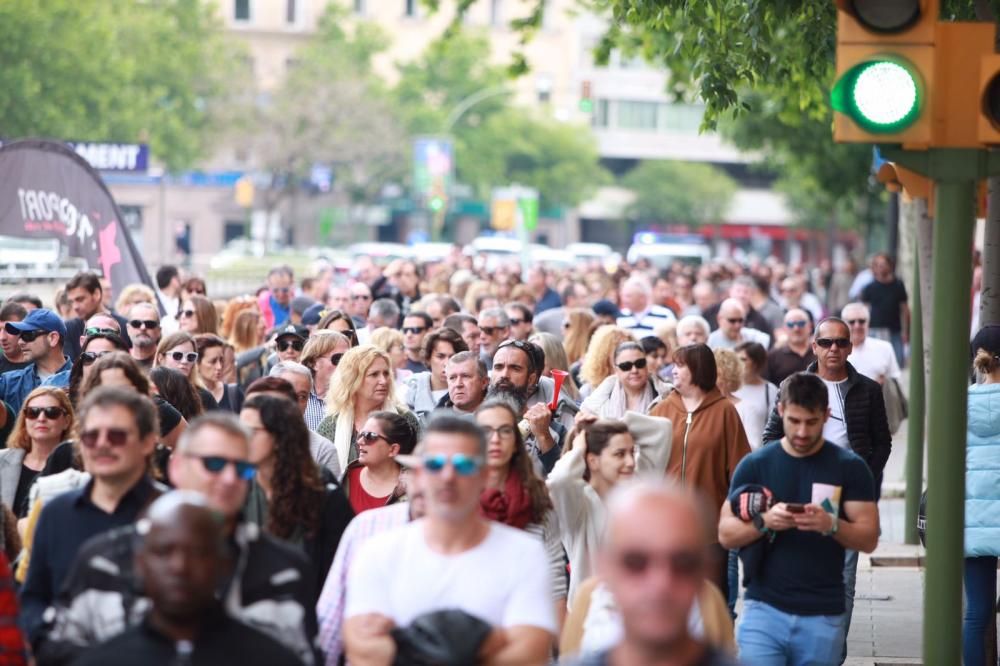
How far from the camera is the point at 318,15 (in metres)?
91.4

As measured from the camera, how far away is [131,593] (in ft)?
17.0

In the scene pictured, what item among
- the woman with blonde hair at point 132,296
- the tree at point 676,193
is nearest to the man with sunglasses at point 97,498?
the woman with blonde hair at point 132,296

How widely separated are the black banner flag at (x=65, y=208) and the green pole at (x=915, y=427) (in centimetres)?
763

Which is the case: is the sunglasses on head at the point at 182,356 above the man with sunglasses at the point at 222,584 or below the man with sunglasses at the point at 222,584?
above

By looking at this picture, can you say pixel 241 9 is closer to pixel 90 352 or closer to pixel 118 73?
pixel 118 73

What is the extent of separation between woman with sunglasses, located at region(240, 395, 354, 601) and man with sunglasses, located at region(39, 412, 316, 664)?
121 cm

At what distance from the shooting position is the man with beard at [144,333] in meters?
12.8

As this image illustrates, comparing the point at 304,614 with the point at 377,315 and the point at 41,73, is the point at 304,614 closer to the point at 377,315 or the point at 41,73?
the point at 377,315

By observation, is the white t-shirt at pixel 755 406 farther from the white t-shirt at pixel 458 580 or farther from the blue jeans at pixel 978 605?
the white t-shirt at pixel 458 580

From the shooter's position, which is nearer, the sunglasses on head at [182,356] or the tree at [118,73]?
the sunglasses on head at [182,356]

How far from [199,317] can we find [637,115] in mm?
98614

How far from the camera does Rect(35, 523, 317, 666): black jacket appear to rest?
17.1 ft

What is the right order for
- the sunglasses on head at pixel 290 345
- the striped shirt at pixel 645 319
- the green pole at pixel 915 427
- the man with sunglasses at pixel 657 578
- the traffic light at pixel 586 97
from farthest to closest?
the traffic light at pixel 586 97 → the striped shirt at pixel 645 319 → the sunglasses on head at pixel 290 345 → the green pole at pixel 915 427 → the man with sunglasses at pixel 657 578

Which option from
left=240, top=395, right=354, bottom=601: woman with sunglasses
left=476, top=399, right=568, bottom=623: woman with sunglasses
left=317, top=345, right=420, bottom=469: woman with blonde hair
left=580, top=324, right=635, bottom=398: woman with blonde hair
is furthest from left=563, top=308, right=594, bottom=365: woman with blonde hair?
left=240, top=395, right=354, bottom=601: woman with sunglasses
